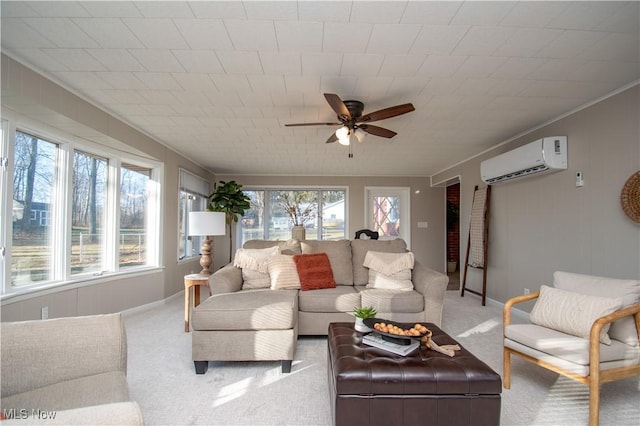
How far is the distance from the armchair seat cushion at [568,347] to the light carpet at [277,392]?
1.17 feet

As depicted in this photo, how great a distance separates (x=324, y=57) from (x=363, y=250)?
2.26 metres

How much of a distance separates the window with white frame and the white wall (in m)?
5.05

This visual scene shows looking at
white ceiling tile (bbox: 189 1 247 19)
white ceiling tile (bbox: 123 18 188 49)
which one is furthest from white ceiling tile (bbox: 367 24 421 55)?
white ceiling tile (bbox: 123 18 188 49)

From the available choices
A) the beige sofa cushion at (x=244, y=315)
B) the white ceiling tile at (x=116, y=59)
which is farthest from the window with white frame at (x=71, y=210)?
the beige sofa cushion at (x=244, y=315)

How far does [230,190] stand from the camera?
6613 millimetres

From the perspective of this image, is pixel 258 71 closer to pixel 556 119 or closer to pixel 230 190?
pixel 556 119

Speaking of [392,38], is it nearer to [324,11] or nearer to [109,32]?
[324,11]

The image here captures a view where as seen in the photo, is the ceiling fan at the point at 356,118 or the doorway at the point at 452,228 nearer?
the ceiling fan at the point at 356,118

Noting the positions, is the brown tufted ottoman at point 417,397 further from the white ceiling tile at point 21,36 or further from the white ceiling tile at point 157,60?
the white ceiling tile at point 21,36

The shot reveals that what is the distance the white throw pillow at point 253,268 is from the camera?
3.42m

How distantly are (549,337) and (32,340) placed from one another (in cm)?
284

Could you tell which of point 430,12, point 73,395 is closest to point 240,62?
point 430,12

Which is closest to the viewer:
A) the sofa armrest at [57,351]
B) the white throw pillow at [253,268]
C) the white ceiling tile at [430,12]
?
the sofa armrest at [57,351]

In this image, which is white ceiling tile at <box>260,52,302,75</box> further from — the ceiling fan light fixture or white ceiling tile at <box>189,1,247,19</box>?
the ceiling fan light fixture
